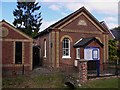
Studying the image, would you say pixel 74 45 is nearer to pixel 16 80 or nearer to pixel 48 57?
pixel 48 57

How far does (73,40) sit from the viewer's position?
28375 millimetres

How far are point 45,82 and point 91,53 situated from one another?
8507 mm

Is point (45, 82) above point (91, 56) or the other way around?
the other way around

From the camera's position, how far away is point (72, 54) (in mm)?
28188

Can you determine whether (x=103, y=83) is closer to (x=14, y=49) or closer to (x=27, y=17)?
(x=14, y=49)

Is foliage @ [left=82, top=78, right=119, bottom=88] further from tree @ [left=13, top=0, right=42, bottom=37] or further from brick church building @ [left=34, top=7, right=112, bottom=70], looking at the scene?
tree @ [left=13, top=0, right=42, bottom=37]

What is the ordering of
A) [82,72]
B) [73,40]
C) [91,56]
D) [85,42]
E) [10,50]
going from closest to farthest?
[82,72] < [91,56] < [10,50] < [85,42] < [73,40]

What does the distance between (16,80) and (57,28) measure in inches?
420

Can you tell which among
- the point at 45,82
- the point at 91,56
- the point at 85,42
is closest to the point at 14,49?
the point at 85,42

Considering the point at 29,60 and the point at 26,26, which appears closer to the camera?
the point at 29,60

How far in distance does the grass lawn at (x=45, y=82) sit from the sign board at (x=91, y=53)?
549cm

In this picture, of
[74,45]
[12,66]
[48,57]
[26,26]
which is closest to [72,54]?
[74,45]

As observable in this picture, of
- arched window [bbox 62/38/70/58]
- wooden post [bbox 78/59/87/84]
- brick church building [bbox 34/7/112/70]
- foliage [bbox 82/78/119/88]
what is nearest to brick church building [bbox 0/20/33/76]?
brick church building [bbox 34/7/112/70]

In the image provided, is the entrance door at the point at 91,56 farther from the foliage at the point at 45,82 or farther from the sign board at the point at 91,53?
the foliage at the point at 45,82
